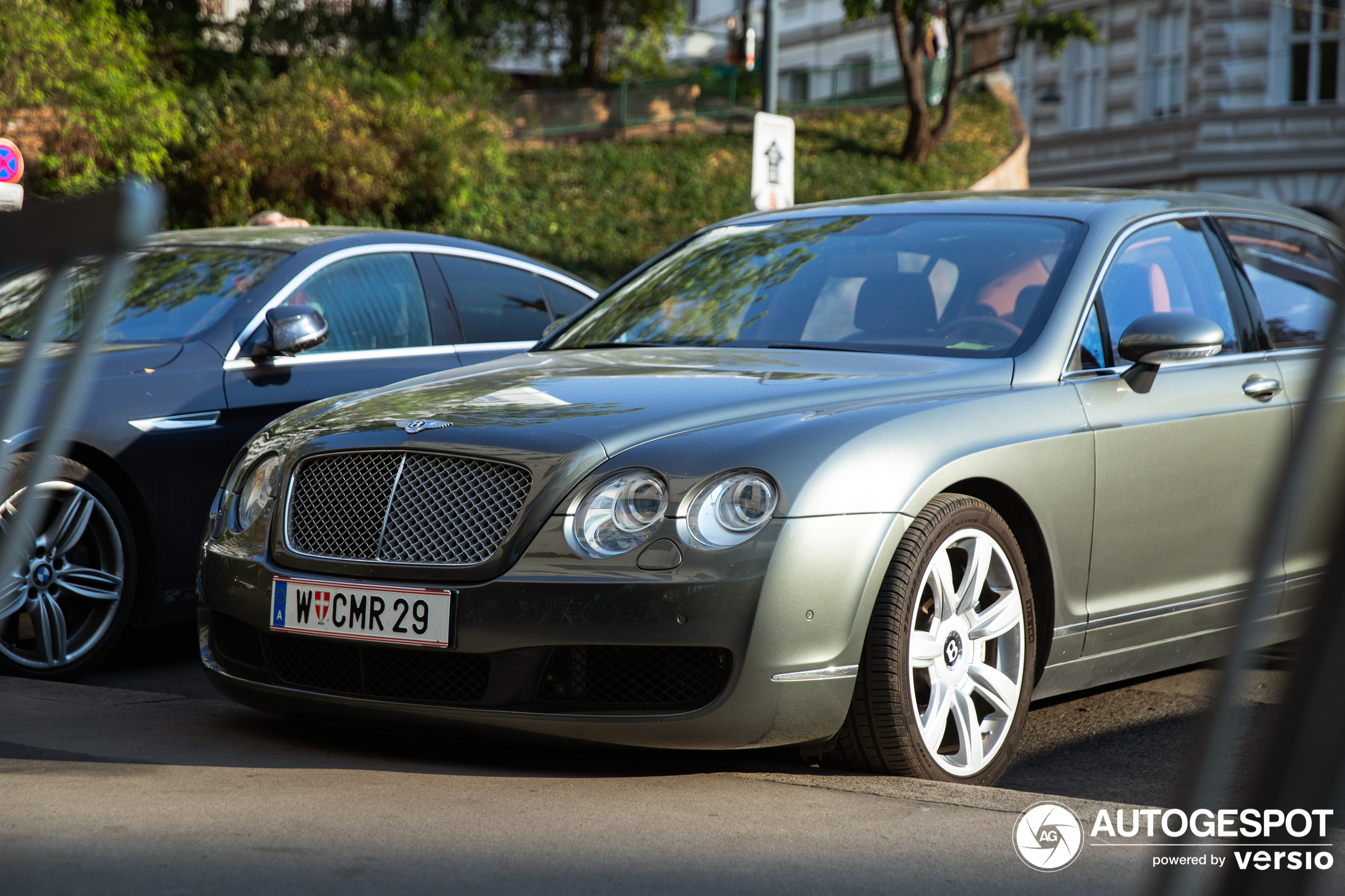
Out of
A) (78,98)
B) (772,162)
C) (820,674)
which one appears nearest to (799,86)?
(78,98)

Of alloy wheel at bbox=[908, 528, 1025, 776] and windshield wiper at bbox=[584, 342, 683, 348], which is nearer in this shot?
alloy wheel at bbox=[908, 528, 1025, 776]

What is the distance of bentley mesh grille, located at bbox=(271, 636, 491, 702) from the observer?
138 inches

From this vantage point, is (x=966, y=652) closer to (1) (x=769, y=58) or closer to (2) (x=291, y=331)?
(2) (x=291, y=331)

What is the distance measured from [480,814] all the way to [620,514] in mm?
723

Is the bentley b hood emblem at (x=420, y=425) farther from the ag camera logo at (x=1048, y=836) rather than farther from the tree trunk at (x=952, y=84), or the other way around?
the tree trunk at (x=952, y=84)

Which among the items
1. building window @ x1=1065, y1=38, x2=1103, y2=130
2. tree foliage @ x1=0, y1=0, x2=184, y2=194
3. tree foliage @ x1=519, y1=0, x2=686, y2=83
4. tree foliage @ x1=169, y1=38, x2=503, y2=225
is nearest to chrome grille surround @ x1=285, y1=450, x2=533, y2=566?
→ tree foliage @ x1=0, y1=0, x2=184, y2=194

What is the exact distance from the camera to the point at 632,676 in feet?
11.1

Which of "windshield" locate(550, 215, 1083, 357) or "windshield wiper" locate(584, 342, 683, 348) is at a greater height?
"windshield" locate(550, 215, 1083, 357)

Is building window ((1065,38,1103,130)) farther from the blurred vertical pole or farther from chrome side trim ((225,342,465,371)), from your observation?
chrome side trim ((225,342,465,371))

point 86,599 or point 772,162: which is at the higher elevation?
point 772,162

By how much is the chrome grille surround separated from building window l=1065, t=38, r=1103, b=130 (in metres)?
42.8

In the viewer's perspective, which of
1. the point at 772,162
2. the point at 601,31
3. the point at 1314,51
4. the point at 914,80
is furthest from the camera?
the point at 1314,51

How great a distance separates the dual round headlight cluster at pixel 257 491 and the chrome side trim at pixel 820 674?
146cm

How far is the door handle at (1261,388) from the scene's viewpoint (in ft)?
15.3
